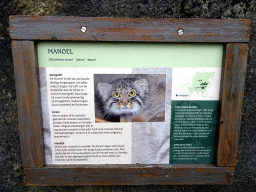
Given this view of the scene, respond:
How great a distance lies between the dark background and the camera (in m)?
0.82

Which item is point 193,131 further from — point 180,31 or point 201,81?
point 180,31

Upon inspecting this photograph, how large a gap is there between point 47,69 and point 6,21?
34 centimetres

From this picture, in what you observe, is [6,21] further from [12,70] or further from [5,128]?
[5,128]

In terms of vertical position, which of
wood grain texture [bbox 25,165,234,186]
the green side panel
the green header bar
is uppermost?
the green header bar

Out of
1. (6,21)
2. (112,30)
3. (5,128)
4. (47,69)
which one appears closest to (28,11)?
(6,21)

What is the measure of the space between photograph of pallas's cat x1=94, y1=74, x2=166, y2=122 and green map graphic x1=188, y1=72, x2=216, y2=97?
166 millimetres

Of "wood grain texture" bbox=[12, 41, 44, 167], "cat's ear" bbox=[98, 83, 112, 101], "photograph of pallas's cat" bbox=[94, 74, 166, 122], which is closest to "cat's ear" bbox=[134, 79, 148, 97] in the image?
"photograph of pallas's cat" bbox=[94, 74, 166, 122]

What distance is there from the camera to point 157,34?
2.52 ft

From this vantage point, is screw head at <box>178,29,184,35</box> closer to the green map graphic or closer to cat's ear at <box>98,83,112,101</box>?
the green map graphic

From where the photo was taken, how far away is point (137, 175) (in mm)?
892

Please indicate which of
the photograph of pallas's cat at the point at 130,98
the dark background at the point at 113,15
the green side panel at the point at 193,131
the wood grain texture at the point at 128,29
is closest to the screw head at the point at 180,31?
the wood grain texture at the point at 128,29

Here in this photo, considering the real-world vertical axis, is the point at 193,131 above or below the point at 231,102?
below

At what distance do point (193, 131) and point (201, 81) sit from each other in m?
0.29

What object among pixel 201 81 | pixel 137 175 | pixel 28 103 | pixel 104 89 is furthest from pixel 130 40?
pixel 137 175
